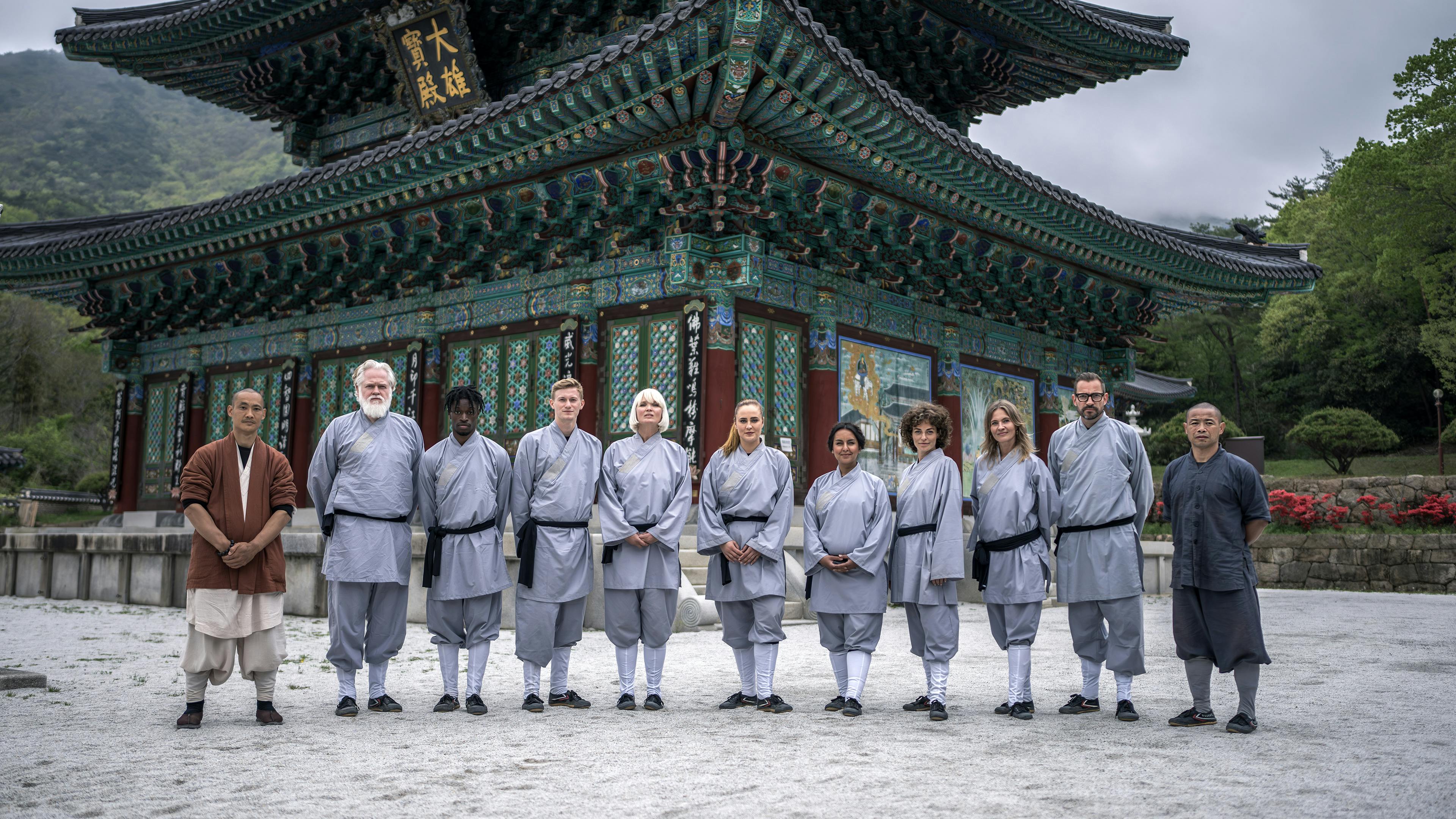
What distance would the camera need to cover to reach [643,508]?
19.8ft

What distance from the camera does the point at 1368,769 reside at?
4184 millimetres

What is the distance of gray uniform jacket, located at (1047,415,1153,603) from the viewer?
5582mm

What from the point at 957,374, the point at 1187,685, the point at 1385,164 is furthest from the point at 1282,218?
the point at 1187,685

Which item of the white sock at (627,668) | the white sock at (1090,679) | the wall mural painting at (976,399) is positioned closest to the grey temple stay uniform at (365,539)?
the white sock at (627,668)

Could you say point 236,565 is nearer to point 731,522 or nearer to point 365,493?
point 365,493

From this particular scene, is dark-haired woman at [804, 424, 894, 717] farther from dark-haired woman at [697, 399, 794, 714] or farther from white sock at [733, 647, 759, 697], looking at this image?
white sock at [733, 647, 759, 697]

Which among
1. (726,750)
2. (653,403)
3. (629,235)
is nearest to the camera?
(726,750)

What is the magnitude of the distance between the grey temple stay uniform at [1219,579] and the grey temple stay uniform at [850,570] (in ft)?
4.93

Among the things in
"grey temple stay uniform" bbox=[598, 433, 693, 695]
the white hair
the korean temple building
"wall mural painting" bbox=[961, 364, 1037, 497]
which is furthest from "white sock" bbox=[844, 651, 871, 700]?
"wall mural painting" bbox=[961, 364, 1037, 497]

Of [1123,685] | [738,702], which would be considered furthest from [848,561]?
[1123,685]

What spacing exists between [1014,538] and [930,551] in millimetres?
450

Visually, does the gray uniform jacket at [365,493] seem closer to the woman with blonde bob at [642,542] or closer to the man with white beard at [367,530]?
the man with white beard at [367,530]

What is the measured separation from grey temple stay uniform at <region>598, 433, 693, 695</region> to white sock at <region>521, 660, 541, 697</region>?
0.44 meters

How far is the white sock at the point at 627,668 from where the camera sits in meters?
5.91
